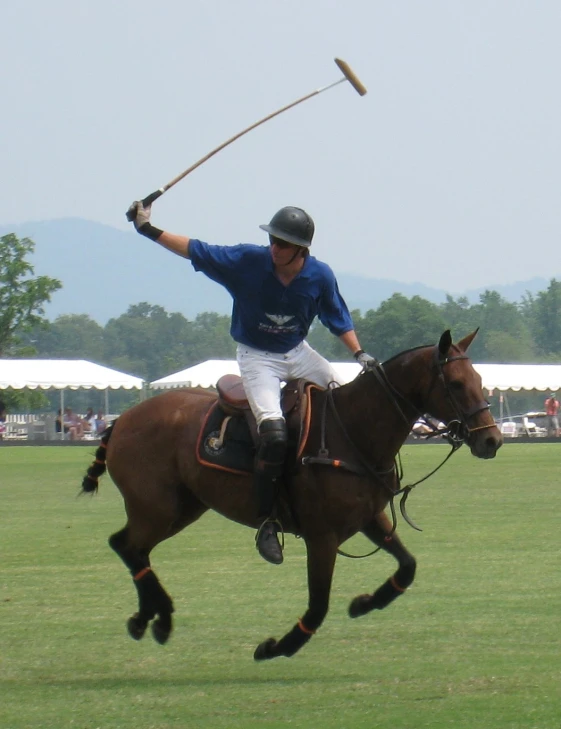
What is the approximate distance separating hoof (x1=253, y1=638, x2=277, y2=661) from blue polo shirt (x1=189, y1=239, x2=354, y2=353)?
1.76 meters

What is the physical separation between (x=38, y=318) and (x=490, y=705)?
70.8m

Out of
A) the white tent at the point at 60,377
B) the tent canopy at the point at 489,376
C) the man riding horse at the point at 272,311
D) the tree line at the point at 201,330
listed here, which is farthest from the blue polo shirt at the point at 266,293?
the tree line at the point at 201,330

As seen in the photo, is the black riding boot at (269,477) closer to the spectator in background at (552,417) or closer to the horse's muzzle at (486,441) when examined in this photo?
the horse's muzzle at (486,441)

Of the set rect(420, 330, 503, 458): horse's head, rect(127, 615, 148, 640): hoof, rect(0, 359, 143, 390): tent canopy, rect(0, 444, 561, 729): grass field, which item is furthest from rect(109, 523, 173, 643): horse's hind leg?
rect(0, 359, 143, 390): tent canopy

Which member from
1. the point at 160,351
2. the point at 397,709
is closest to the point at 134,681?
the point at 397,709

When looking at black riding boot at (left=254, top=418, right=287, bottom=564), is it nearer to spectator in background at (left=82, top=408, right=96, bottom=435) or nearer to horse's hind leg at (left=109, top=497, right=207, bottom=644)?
horse's hind leg at (left=109, top=497, right=207, bottom=644)

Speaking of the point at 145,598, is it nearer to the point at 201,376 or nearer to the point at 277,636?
the point at 277,636

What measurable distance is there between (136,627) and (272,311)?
6.96 ft

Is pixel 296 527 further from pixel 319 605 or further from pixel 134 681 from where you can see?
pixel 134 681

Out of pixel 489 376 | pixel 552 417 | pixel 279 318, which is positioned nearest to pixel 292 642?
pixel 279 318

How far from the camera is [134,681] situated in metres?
7.20

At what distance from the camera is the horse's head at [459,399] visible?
23.0 feet

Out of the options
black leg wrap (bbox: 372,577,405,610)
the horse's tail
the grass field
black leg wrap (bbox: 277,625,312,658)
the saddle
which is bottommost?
the grass field

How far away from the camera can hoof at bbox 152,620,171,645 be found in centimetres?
801
